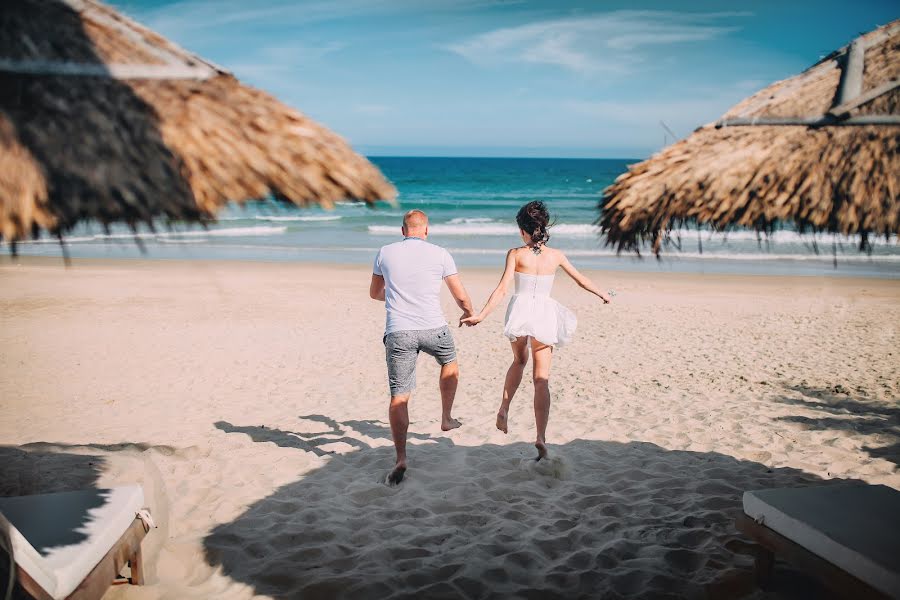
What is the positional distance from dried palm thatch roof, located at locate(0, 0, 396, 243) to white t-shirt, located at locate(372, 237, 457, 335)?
144cm

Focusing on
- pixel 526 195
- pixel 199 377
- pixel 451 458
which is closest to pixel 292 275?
pixel 199 377

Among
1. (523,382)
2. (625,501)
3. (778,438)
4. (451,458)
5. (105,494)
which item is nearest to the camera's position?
(105,494)

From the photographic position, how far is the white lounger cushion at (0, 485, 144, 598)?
2422mm

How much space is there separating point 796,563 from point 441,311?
8.35 ft

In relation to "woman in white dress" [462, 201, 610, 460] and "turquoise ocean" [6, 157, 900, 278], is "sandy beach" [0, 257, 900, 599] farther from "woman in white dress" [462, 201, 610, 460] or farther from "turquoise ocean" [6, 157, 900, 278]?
"turquoise ocean" [6, 157, 900, 278]

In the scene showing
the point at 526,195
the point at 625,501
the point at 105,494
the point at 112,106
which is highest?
the point at 526,195

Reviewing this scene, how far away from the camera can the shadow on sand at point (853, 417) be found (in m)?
5.27

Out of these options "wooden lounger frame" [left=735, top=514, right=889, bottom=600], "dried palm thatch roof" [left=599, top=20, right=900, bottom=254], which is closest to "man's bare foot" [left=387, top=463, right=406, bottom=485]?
"wooden lounger frame" [left=735, top=514, right=889, bottom=600]

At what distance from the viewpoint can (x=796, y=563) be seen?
2.85 meters

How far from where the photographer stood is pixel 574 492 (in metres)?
4.45

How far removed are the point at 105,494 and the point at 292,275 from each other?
44.3 feet

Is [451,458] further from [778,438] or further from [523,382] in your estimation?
[778,438]

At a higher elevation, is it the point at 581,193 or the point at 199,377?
the point at 581,193

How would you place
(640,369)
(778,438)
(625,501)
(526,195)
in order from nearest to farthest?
(625,501) < (778,438) < (640,369) < (526,195)
